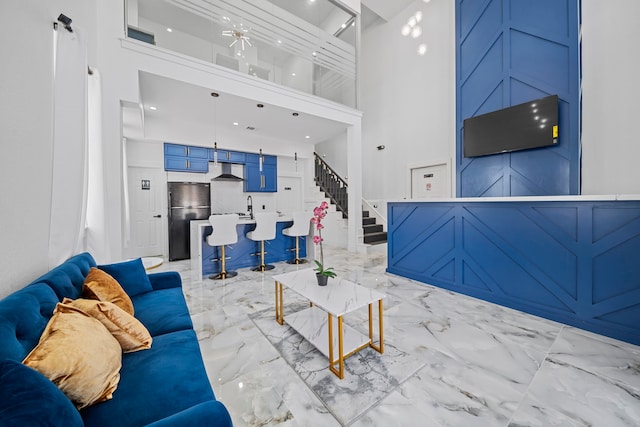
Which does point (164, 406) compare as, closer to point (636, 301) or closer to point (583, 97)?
point (636, 301)

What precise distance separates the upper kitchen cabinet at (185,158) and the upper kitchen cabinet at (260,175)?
1.08 m

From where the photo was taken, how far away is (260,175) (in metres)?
7.02

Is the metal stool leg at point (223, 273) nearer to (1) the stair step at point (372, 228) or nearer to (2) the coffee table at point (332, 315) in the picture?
(2) the coffee table at point (332, 315)

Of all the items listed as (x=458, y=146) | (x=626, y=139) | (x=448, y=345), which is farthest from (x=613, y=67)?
(x=448, y=345)

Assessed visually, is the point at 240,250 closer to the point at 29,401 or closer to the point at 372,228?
the point at 372,228

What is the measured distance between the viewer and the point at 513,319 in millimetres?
2496

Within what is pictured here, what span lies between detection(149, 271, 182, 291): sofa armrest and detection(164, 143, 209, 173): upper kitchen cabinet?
4.30 metres

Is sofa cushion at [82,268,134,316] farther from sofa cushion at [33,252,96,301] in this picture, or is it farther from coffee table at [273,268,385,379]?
coffee table at [273,268,385,379]

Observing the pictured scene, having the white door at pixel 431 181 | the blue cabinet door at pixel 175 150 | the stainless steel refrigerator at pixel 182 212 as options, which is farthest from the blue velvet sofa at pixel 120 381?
the white door at pixel 431 181

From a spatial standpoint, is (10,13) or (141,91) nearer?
(10,13)

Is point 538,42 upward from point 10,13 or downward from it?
upward

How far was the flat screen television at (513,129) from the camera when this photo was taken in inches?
159

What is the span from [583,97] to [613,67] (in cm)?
44

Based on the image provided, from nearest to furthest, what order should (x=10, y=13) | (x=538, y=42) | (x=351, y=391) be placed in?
(x=10, y=13) → (x=351, y=391) → (x=538, y=42)
